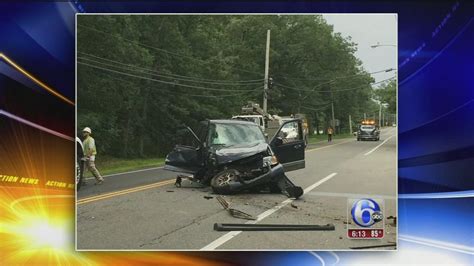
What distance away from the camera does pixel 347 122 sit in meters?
5.41

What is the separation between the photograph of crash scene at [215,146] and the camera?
4.41m

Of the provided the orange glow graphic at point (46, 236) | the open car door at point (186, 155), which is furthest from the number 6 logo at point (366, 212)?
the open car door at point (186, 155)

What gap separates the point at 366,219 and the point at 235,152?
1.36 m

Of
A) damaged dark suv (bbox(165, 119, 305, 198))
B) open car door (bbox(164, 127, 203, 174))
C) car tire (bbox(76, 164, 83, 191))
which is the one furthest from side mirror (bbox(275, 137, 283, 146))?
car tire (bbox(76, 164, 83, 191))

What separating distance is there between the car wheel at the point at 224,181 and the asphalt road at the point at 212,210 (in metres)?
0.08

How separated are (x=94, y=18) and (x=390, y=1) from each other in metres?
2.70

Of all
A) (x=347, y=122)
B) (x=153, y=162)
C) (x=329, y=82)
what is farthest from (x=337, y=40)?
(x=153, y=162)

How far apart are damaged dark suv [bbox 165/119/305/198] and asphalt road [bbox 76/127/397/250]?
0.10m

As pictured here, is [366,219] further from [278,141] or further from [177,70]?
[177,70]

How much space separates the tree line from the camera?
4488 mm

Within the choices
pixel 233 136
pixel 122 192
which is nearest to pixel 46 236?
pixel 122 192

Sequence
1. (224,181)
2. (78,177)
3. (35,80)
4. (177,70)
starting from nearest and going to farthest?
1. (35,80)
2. (78,177)
3. (224,181)
4. (177,70)

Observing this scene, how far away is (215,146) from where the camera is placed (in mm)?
4668

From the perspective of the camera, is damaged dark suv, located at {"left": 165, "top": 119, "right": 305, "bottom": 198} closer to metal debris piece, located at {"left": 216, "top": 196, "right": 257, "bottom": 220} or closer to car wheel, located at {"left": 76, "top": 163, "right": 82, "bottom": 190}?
metal debris piece, located at {"left": 216, "top": 196, "right": 257, "bottom": 220}
